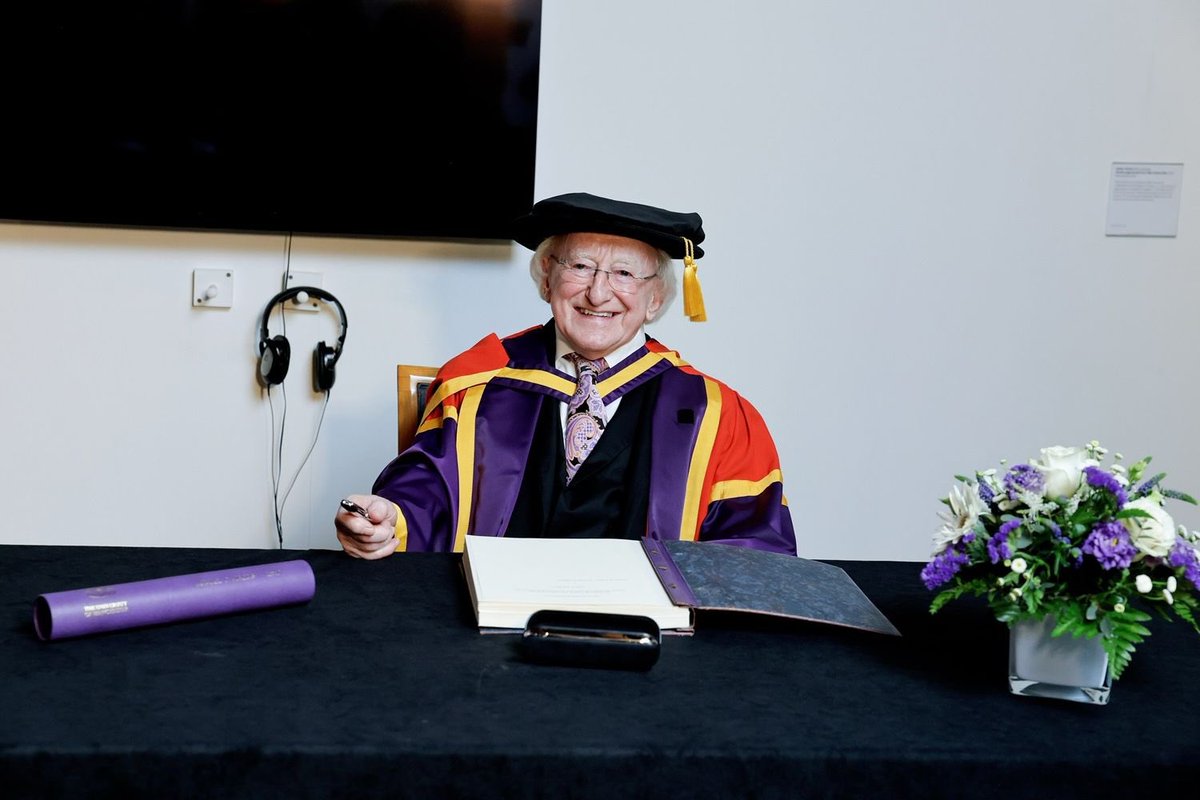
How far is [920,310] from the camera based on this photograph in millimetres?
3170

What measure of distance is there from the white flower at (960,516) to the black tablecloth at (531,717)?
146mm

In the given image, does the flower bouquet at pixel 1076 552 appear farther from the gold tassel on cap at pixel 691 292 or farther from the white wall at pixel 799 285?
the white wall at pixel 799 285

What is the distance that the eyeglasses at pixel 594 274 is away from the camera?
2295 millimetres

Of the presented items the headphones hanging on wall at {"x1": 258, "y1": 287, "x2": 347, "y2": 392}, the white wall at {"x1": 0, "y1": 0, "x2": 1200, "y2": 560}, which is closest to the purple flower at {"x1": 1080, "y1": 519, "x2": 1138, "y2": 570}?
the white wall at {"x1": 0, "y1": 0, "x2": 1200, "y2": 560}

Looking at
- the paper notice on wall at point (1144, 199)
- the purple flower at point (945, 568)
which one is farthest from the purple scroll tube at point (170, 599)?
the paper notice on wall at point (1144, 199)

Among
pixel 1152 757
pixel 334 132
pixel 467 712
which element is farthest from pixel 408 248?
pixel 1152 757

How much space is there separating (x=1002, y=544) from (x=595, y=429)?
1150 millimetres

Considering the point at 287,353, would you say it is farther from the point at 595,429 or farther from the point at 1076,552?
the point at 1076,552

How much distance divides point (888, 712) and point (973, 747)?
0.10 metres

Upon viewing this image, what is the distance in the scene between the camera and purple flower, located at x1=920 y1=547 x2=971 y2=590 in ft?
4.16

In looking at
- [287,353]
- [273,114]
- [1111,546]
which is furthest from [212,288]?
[1111,546]

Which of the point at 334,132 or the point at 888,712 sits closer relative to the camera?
the point at 888,712

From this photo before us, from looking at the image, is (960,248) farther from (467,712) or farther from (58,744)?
(58,744)

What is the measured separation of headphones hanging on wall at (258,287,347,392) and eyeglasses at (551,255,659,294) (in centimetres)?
87
